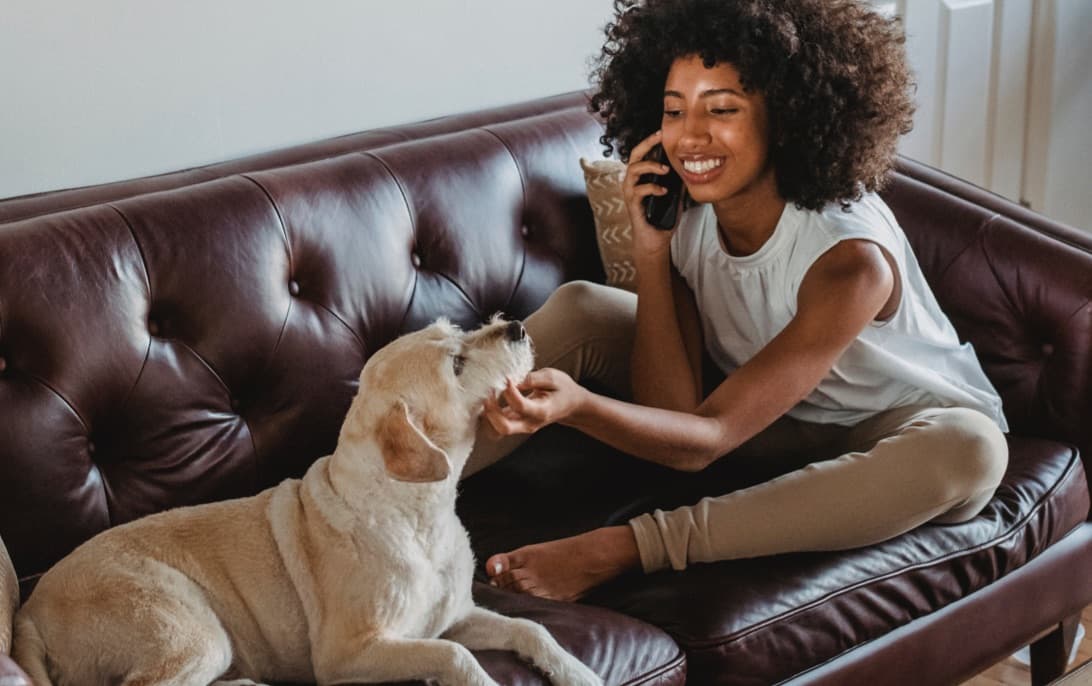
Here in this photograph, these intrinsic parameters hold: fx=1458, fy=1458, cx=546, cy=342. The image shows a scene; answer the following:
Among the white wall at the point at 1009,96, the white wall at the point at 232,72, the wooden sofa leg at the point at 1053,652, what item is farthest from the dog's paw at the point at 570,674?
the white wall at the point at 1009,96

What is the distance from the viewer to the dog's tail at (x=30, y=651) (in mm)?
1671

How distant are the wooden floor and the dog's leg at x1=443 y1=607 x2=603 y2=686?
45.9 inches

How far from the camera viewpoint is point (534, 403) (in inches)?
74.3

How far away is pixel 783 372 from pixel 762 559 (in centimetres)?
29

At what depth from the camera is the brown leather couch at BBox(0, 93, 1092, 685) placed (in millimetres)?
2021

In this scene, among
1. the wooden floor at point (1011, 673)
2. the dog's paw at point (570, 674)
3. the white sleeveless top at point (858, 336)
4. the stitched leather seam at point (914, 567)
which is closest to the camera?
the dog's paw at point (570, 674)

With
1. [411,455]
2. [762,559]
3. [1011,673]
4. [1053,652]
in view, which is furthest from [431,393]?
[1011,673]

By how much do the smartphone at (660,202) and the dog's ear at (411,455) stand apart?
804 mm

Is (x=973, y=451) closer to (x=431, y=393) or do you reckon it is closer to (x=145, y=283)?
(x=431, y=393)

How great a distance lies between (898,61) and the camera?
239 centimetres

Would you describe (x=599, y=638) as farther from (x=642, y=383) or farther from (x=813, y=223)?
(x=813, y=223)

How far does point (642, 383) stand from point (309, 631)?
0.79m

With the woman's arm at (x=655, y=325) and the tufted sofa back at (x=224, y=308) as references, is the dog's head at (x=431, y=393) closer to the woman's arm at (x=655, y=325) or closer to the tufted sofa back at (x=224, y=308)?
the tufted sofa back at (x=224, y=308)

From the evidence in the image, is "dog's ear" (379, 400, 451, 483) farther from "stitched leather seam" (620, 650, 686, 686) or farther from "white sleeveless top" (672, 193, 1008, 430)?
"white sleeveless top" (672, 193, 1008, 430)
